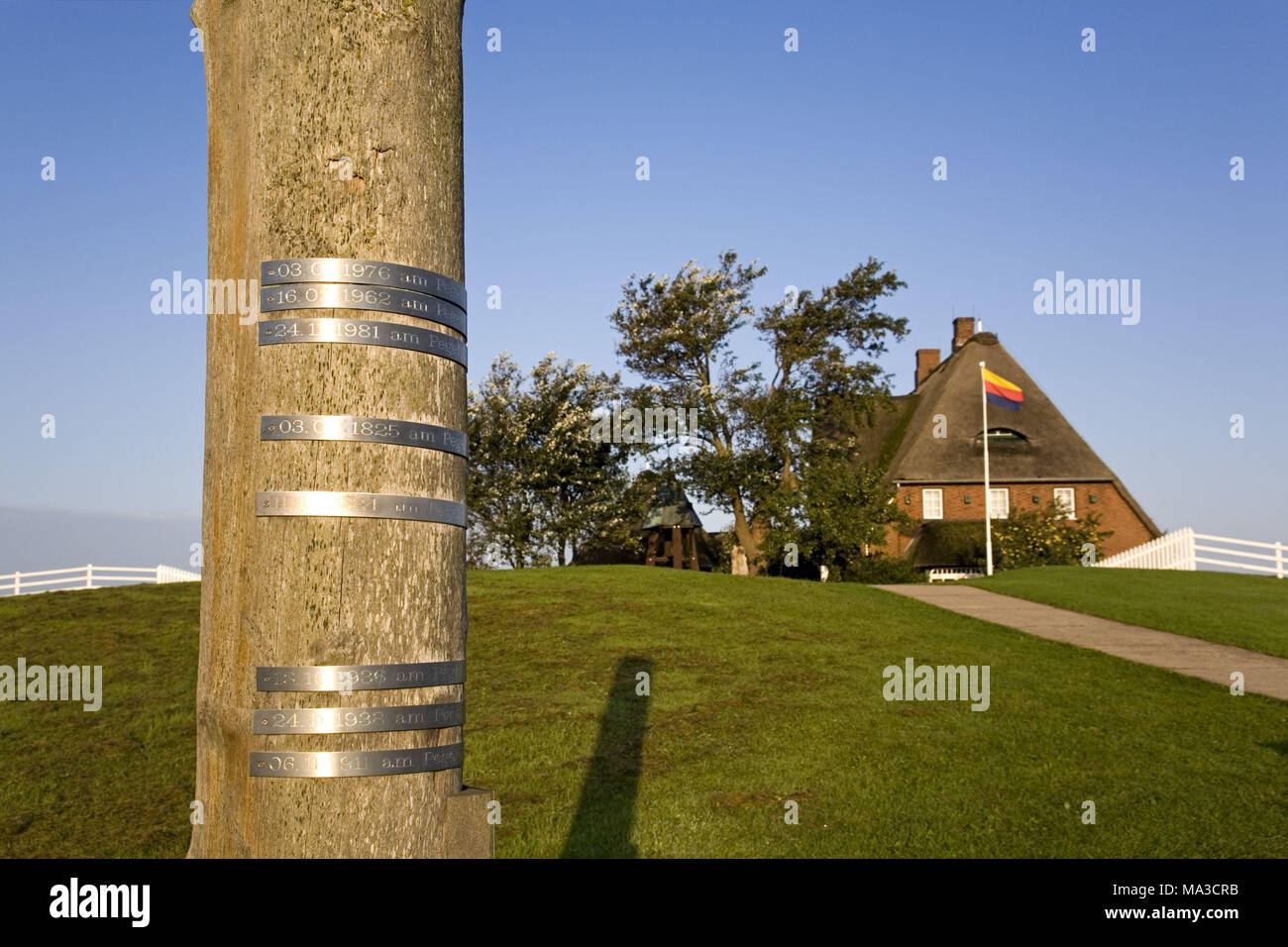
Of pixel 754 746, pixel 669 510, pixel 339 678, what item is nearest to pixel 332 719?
pixel 339 678

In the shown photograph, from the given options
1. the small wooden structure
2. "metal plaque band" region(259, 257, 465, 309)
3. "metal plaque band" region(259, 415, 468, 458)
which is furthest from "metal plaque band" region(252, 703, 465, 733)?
the small wooden structure

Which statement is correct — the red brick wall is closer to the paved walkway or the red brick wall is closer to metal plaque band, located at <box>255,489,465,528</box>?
the paved walkway

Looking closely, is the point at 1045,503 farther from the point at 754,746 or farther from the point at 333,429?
the point at 333,429

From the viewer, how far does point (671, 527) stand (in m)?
50.7

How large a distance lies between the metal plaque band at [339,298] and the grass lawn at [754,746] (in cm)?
654

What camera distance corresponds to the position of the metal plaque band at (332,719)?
2734 millimetres

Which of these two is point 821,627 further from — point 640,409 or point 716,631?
point 640,409

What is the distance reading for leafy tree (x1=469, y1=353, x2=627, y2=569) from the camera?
49688mm

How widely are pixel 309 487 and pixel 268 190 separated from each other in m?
0.80

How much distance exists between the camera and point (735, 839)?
8.87m

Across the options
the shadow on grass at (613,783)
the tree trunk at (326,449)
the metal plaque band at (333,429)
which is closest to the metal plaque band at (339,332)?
the tree trunk at (326,449)

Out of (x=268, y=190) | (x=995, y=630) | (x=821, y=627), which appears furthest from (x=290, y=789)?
(x=995, y=630)

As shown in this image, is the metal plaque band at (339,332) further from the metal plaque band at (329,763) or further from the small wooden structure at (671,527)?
the small wooden structure at (671,527)

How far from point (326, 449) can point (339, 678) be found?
570mm
